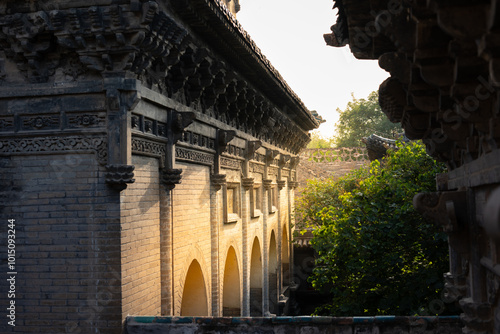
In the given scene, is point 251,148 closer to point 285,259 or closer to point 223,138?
point 223,138

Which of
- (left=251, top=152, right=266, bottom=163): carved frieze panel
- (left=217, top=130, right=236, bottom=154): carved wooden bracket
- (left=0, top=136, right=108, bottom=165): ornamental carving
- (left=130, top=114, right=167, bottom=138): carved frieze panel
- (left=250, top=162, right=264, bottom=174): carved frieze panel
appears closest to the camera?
(left=0, top=136, right=108, bottom=165): ornamental carving

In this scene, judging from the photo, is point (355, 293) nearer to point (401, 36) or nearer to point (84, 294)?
point (84, 294)

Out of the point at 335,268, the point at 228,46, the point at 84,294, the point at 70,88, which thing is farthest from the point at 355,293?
the point at 70,88

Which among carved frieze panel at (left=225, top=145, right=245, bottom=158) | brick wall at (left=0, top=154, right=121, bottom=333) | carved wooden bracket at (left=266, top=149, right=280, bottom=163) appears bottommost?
brick wall at (left=0, top=154, right=121, bottom=333)

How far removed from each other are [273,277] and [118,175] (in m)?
13.1

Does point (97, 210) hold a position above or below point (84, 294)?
above

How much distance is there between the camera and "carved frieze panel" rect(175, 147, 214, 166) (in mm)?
9008

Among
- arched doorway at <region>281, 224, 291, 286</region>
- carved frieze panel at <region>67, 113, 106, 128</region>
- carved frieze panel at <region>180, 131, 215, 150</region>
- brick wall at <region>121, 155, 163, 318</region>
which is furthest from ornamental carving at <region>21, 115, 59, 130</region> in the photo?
arched doorway at <region>281, 224, 291, 286</region>

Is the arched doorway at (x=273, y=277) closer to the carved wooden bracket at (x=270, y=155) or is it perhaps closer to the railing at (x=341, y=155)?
the carved wooden bracket at (x=270, y=155)

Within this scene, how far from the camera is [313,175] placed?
98.8 ft

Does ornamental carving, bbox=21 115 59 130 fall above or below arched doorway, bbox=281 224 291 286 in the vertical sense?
above

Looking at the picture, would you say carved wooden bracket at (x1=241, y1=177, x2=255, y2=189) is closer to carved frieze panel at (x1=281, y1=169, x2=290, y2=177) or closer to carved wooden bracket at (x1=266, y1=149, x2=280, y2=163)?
carved wooden bracket at (x1=266, y1=149, x2=280, y2=163)

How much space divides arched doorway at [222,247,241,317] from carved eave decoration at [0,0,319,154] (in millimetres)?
3824

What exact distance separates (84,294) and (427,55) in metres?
5.14
